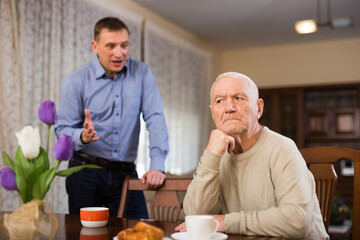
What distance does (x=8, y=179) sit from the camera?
41.9 inches

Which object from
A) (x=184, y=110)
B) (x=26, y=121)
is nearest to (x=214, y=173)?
(x=26, y=121)

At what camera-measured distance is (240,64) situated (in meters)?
7.88

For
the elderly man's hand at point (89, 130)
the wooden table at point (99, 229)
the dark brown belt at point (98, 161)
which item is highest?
the elderly man's hand at point (89, 130)

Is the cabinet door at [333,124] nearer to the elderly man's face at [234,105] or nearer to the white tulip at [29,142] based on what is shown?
the elderly man's face at [234,105]

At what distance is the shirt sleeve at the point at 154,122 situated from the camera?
2271mm

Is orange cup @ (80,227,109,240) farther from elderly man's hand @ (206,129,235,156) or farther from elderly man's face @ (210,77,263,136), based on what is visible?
elderly man's face @ (210,77,263,136)

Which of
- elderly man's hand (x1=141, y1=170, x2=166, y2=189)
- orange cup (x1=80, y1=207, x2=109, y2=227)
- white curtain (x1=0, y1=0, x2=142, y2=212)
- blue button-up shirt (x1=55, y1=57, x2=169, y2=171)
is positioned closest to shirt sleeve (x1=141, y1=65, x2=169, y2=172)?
blue button-up shirt (x1=55, y1=57, x2=169, y2=171)

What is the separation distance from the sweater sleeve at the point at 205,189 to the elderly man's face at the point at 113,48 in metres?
1.01

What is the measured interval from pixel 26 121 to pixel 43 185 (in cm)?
294

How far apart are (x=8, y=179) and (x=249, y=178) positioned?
30.8 inches

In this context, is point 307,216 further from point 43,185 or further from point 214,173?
point 43,185

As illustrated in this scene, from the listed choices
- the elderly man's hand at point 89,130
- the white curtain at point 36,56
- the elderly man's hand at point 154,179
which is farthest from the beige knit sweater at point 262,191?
the white curtain at point 36,56

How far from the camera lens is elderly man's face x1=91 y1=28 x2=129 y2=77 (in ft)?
7.72

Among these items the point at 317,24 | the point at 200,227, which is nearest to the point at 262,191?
the point at 200,227
